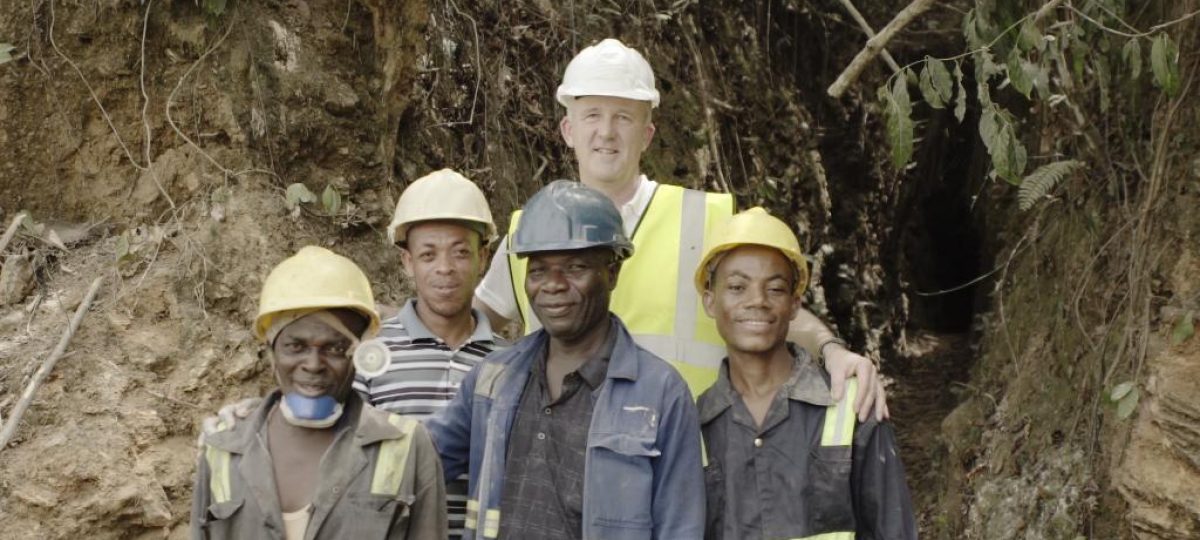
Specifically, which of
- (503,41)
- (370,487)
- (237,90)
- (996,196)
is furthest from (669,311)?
(996,196)

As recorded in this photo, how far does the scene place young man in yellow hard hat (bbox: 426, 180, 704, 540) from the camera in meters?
3.27

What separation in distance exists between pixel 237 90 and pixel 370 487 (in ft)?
7.18

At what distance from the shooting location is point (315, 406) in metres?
3.21

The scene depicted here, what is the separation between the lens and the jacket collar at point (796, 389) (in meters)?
3.55

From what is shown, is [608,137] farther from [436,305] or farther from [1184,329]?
[1184,329]

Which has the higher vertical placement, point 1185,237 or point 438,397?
point 1185,237

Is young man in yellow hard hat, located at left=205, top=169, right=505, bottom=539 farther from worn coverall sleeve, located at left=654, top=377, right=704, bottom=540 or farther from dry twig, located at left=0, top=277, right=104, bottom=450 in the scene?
dry twig, located at left=0, top=277, right=104, bottom=450

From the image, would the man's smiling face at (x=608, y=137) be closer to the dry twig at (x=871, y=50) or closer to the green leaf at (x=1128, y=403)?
the dry twig at (x=871, y=50)

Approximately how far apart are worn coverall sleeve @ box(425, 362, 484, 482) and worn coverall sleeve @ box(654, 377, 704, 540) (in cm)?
53

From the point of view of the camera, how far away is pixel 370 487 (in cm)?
320

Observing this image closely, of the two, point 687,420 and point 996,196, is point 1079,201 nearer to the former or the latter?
point 996,196

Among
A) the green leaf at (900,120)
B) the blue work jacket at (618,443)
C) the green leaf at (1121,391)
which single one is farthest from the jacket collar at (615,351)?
the green leaf at (1121,391)

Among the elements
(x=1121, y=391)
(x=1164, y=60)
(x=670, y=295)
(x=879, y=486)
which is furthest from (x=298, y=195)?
(x=1121, y=391)

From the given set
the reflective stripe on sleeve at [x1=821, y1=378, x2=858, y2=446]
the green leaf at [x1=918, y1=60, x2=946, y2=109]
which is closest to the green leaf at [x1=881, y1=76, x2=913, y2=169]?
the green leaf at [x1=918, y1=60, x2=946, y2=109]
